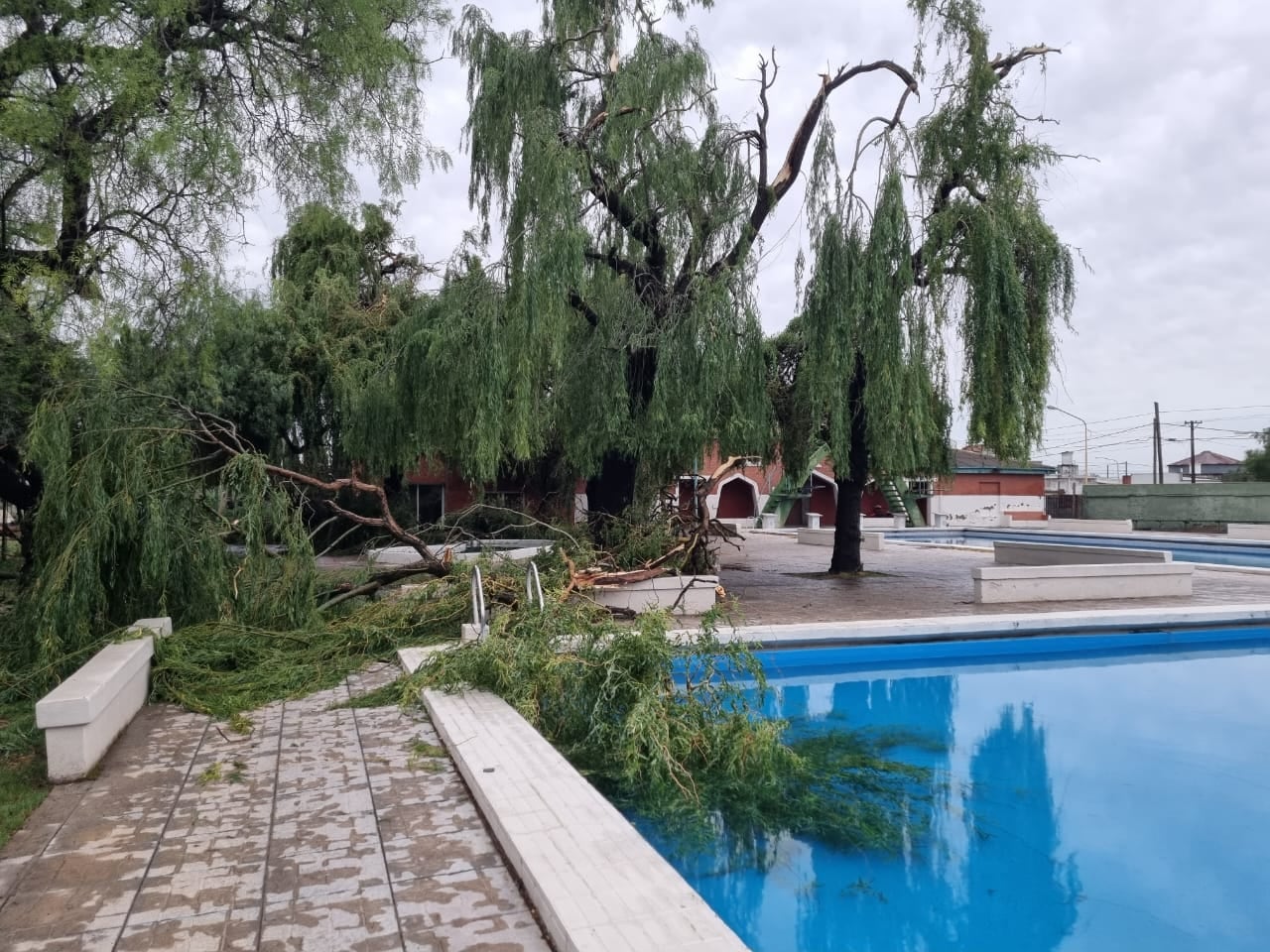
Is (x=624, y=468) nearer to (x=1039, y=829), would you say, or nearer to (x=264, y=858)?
(x=1039, y=829)

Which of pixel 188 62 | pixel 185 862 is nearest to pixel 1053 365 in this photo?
pixel 188 62

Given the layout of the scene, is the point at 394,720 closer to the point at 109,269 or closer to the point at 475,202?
the point at 109,269

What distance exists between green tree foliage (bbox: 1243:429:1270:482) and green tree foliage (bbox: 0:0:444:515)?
4840cm

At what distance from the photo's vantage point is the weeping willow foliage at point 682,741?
495cm

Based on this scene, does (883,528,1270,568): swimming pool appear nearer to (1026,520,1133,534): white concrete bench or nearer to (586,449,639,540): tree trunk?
(1026,520,1133,534): white concrete bench

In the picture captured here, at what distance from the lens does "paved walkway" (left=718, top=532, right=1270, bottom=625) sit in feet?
37.5

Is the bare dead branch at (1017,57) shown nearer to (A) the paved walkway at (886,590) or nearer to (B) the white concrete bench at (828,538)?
(A) the paved walkway at (886,590)

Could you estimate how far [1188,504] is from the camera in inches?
1328

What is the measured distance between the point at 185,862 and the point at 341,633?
445 centimetres

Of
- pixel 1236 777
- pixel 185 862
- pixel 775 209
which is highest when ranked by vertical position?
pixel 775 209

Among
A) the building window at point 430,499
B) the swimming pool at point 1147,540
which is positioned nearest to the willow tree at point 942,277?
the swimming pool at point 1147,540

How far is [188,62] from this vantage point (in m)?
8.05

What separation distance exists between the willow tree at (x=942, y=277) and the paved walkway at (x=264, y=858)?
8530mm

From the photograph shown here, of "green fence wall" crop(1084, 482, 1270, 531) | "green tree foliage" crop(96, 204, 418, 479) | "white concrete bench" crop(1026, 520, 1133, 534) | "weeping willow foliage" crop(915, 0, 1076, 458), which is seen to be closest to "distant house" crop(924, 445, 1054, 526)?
"green fence wall" crop(1084, 482, 1270, 531)
